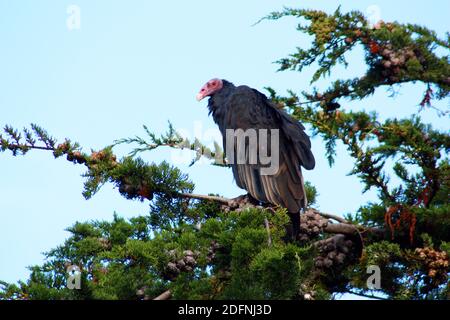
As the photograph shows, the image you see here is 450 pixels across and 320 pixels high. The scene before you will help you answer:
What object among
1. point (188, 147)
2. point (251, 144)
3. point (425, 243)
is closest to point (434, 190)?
point (425, 243)

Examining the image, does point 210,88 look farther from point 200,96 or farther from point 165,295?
point 165,295

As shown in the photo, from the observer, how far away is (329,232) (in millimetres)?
5801

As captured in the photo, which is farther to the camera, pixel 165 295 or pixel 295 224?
pixel 295 224

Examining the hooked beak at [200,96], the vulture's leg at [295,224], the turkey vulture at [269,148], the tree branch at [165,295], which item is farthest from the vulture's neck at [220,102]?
the tree branch at [165,295]

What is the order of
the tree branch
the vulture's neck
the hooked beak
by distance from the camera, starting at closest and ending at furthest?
the tree branch < the vulture's neck < the hooked beak

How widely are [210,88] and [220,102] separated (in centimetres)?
51

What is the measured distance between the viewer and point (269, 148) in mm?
7082

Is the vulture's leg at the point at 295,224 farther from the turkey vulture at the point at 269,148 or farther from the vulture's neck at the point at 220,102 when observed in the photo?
the vulture's neck at the point at 220,102

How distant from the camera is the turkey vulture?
6.55m

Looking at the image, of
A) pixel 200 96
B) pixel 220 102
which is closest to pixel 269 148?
pixel 220 102

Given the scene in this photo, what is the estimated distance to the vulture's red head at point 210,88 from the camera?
27.1 ft

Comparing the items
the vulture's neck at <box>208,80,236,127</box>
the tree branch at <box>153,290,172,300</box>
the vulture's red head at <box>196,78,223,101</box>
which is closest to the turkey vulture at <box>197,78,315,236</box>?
the vulture's neck at <box>208,80,236,127</box>

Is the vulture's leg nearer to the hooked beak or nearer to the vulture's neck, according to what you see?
the vulture's neck
